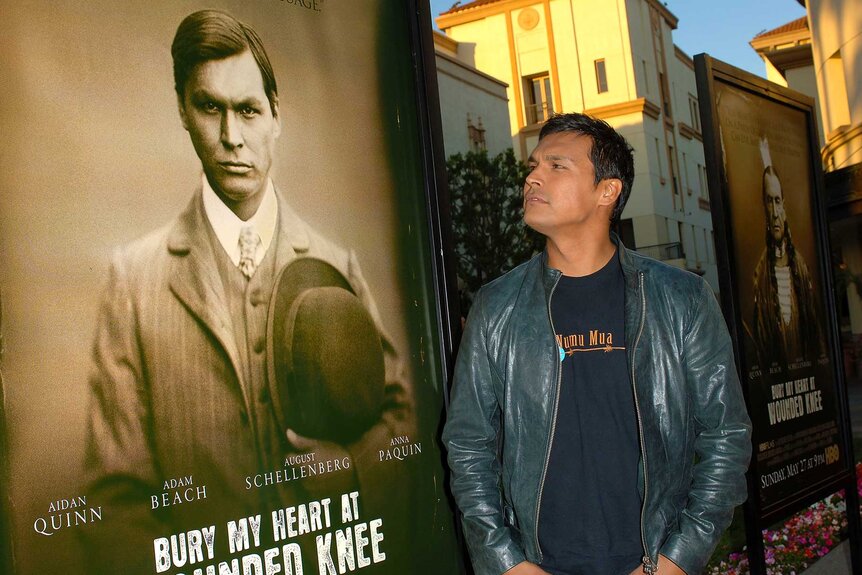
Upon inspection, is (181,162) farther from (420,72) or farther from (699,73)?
(699,73)

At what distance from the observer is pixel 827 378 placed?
221 inches

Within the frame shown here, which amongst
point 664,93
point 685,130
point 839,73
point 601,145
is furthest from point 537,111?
point 601,145

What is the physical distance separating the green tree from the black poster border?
71.1 feet

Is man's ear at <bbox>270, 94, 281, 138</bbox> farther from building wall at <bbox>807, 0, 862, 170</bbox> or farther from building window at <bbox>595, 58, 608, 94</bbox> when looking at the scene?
building window at <bbox>595, 58, 608, 94</bbox>

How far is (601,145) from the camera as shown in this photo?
9.61 feet

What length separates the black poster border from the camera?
4676mm

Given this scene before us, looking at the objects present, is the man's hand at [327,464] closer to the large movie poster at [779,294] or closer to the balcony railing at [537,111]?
the large movie poster at [779,294]

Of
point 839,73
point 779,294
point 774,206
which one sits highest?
point 839,73

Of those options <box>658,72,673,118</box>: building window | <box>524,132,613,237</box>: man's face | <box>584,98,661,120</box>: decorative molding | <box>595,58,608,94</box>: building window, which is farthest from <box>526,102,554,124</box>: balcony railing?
<box>524,132,613,237</box>: man's face

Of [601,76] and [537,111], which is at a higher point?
[601,76]

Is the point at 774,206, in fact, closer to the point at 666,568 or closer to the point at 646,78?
the point at 666,568

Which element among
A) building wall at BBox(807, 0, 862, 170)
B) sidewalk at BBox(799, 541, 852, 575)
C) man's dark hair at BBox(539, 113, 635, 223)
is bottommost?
sidewalk at BBox(799, 541, 852, 575)

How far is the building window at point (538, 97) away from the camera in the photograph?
153 ft

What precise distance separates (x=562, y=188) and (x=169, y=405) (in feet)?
4.05
